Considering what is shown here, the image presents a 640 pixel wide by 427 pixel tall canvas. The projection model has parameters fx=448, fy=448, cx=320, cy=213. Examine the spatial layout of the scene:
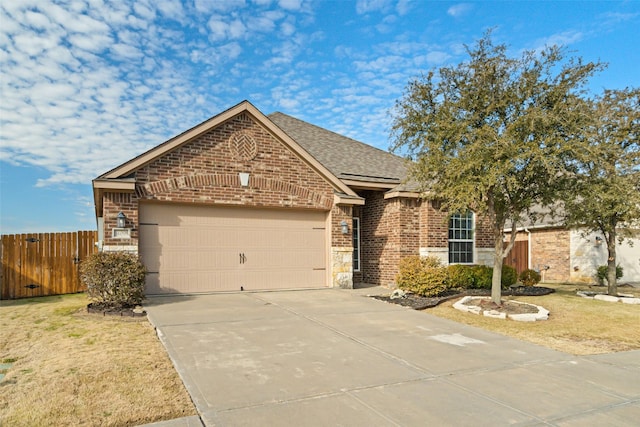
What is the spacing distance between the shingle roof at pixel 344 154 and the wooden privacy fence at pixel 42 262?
24.6 ft

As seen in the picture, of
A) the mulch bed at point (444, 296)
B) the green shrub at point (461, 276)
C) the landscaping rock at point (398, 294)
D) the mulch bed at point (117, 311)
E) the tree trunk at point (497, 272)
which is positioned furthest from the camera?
the green shrub at point (461, 276)

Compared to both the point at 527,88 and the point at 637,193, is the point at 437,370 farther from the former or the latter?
the point at 637,193

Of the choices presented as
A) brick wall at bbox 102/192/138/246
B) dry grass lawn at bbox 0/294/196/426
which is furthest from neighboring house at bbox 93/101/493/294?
dry grass lawn at bbox 0/294/196/426

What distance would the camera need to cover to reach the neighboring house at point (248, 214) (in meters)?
11.2

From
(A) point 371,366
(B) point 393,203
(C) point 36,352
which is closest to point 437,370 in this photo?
(A) point 371,366

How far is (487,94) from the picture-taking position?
33.5 feet

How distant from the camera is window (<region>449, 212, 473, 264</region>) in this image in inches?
610

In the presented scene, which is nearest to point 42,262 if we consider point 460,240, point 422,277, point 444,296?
point 422,277

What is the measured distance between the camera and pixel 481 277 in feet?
47.5

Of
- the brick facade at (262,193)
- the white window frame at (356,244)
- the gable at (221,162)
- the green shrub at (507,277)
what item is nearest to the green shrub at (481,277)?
the green shrub at (507,277)

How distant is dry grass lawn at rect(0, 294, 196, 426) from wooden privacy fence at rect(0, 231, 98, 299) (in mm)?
5262

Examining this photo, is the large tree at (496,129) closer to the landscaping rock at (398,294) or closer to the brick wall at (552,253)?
the landscaping rock at (398,294)

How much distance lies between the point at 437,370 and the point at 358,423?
2056 mm

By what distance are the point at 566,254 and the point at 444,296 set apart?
37.5 feet
